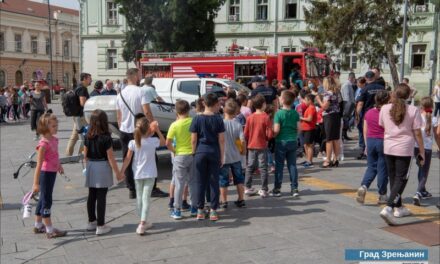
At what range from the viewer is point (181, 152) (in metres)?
6.26

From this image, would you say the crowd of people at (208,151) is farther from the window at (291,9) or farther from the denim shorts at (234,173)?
the window at (291,9)

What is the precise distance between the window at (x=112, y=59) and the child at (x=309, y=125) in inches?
1276

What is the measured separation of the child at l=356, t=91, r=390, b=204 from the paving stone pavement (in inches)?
11.1

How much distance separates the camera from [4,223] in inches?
263

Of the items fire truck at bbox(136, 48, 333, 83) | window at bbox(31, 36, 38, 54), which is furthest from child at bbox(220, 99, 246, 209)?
window at bbox(31, 36, 38, 54)

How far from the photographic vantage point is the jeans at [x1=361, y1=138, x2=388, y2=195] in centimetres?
682

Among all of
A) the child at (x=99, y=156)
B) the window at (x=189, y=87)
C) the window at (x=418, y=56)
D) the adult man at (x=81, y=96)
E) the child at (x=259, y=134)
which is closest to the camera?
the child at (x=99, y=156)

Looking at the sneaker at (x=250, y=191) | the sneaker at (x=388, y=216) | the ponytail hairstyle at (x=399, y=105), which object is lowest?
the sneaker at (x=250, y=191)

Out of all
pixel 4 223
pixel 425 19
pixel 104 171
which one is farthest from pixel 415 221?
pixel 425 19

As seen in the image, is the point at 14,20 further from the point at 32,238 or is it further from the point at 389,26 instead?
the point at 32,238

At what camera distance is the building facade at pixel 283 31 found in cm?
3344

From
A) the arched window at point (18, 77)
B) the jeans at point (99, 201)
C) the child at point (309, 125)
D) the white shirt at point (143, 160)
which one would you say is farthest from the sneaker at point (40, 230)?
the arched window at point (18, 77)

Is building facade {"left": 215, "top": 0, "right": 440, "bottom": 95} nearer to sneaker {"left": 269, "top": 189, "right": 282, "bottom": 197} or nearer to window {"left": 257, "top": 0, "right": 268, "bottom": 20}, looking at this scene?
window {"left": 257, "top": 0, "right": 268, "bottom": 20}

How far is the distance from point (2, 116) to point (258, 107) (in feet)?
58.6
